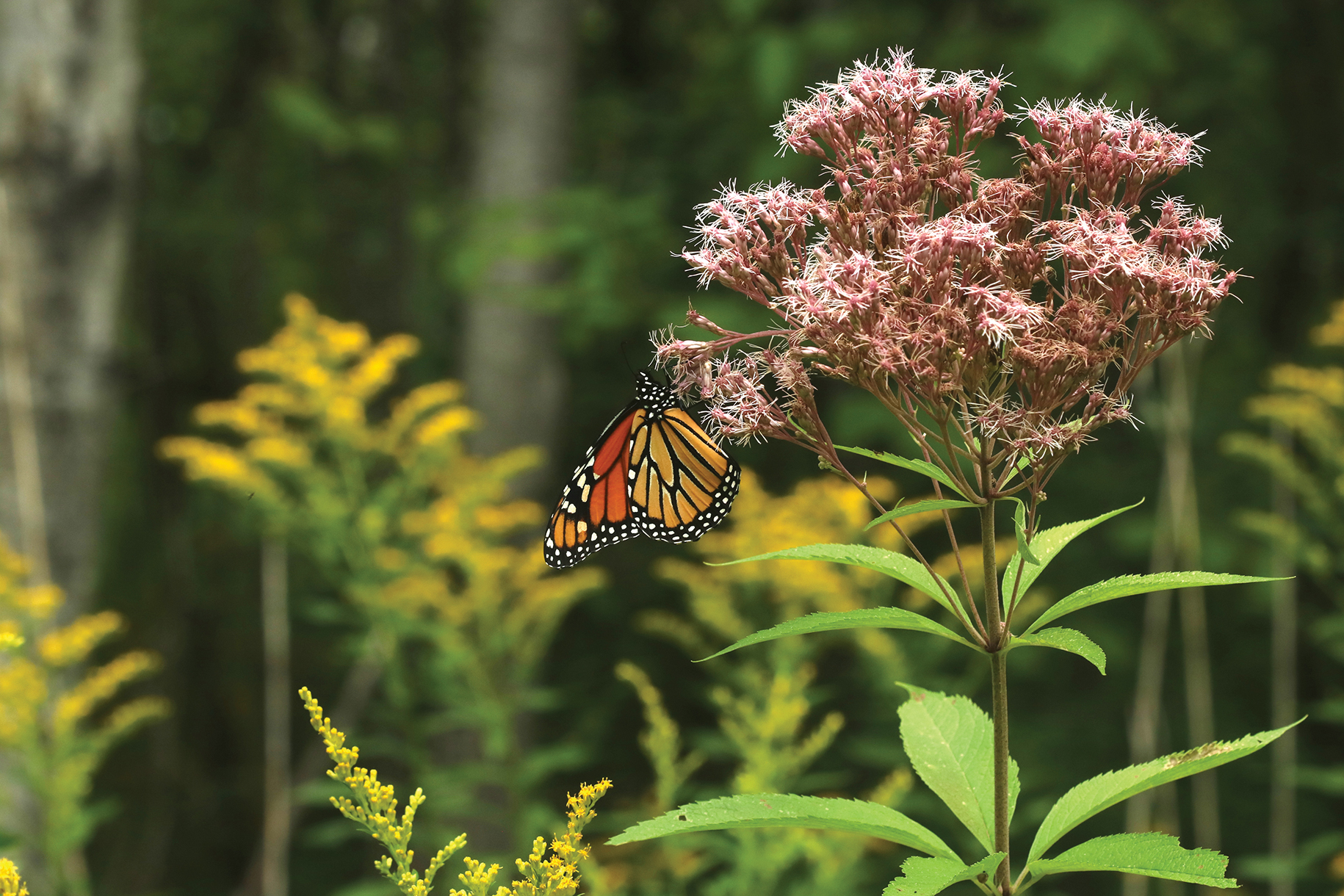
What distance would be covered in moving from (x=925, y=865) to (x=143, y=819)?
8.69 meters

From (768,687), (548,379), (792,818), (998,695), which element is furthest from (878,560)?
(548,379)

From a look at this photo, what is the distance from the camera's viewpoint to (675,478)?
3.15m

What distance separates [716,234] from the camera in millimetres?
1735

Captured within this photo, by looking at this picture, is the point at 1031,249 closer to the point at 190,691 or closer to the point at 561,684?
the point at 561,684

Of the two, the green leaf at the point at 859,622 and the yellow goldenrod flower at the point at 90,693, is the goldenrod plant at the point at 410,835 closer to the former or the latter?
the green leaf at the point at 859,622

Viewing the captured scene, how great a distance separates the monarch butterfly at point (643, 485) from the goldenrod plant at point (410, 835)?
5.74 ft

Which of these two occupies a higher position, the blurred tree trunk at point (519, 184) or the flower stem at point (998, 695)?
the blurred tree trunk at point (519, 184)

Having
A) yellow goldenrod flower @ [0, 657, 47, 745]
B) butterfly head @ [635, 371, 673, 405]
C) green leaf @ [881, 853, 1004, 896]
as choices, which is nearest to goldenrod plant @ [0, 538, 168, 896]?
yellow goldenrod flower @ [0, 657, 47, 745]

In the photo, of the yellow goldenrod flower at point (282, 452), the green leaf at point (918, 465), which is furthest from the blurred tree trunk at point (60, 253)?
the green leaf at point (918, 465)

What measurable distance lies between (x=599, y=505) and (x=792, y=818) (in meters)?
1.98

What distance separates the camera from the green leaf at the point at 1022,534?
1.32 meters

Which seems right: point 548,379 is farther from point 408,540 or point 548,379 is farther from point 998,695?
point 998,695

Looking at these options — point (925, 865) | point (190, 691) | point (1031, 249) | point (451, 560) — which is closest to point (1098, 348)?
point (1031, 249)

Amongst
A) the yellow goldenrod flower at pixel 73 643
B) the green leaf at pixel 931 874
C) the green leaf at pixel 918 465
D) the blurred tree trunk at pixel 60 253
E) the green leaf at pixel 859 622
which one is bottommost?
the green leaf at pixel 931 874
